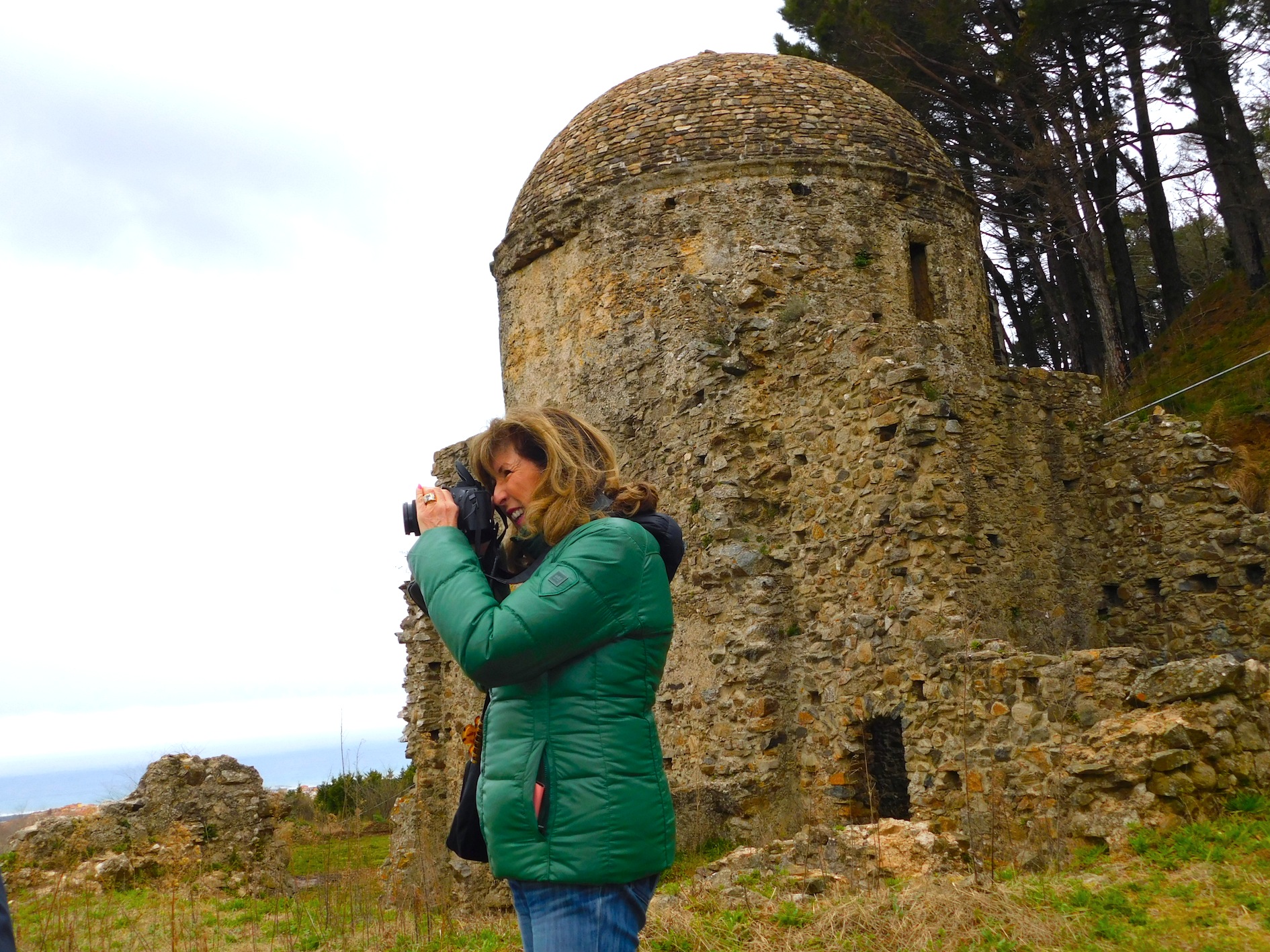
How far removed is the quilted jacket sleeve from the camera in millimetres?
2539

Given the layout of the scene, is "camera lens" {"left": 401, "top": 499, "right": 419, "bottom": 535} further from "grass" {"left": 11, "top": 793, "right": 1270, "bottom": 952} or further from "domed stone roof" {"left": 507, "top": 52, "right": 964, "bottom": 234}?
"domed stone roof" {"left": 507, "top": 52, "right": 964, "bottom": 234}

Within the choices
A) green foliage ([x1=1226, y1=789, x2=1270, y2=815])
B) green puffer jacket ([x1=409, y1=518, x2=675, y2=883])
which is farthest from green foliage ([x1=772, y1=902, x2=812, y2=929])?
green puffer jacket ([x1=409, y1=518, x2=675, y2=883])

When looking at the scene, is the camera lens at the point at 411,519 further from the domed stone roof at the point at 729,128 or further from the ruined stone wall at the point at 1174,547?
the domed stone roof at the point at 729,128

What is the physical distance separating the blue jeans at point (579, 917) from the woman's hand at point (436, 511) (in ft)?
3.22

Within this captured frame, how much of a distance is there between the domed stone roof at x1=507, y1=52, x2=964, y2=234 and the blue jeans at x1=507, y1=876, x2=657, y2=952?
11811 millimetres

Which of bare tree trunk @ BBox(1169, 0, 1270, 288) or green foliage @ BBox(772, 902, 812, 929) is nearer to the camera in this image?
green foliage @ BBox(772, 902, 812, 929)

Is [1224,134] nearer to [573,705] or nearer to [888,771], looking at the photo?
[888,771]

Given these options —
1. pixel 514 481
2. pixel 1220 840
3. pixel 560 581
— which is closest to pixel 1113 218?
→ pixel 1220 840

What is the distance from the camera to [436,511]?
2971 millimetres

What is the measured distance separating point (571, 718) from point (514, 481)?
2.58 feet

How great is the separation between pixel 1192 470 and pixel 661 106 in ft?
26.4

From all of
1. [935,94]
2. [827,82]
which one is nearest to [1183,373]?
[935,94]

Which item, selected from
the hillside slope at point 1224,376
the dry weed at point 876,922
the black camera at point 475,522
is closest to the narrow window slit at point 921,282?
the hillside slope at point 1224,376

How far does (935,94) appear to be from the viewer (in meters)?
22.0
